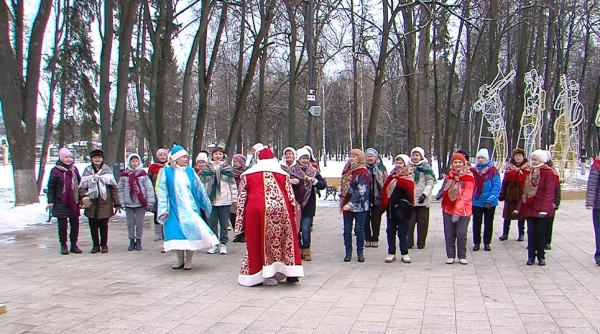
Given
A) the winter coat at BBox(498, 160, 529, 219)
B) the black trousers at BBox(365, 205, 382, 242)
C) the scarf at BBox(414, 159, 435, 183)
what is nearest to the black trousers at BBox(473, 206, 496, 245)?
the winter coat at BBox(498, 160, 529, 219)

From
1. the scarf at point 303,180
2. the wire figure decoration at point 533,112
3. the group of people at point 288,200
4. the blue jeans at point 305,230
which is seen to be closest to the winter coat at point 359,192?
the group of people at point 288,200

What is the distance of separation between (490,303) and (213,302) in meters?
3.00

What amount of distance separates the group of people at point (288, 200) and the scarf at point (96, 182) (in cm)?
2

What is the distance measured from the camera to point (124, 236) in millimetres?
10805

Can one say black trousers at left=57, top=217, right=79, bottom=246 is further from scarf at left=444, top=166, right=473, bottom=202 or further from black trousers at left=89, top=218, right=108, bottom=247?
scarf at left=444, top=166, right=473, bottom=202

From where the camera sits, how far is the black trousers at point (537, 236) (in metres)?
7.73

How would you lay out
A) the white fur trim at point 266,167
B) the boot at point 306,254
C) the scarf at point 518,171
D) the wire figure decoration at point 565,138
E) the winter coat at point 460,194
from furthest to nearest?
the wire figure decoration at point 565,138, the scarf at point 518,171, the boot at point 306,254, the winter coat at point 460,194, the white fur trim at point 266,167

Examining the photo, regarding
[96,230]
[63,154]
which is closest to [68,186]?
[63,154]

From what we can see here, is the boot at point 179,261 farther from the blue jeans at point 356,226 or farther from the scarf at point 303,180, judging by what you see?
the blue jeans at point 356,226

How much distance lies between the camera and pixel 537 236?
776 centimetres

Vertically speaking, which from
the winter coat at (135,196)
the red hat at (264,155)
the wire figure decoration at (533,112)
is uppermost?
the wire figure decoration at (533,112)

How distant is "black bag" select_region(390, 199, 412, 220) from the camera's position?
7.93m

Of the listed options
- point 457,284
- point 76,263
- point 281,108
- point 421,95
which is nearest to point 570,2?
point 421,95

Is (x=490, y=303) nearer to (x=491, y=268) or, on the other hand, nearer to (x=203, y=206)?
(x=491, y=268)
